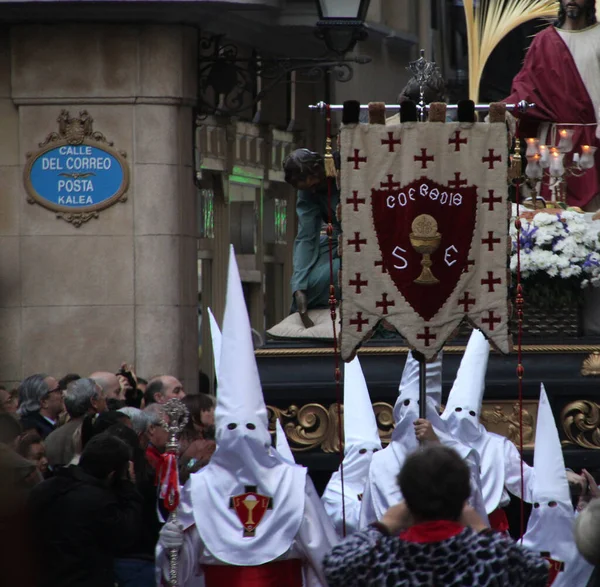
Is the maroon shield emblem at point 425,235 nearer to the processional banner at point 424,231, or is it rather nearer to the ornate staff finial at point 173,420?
the processional banner at point 424,231

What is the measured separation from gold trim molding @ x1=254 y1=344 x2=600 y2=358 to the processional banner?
3006mm

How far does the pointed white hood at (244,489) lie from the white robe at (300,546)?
0.04m

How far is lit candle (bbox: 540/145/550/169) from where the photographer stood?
10375mm

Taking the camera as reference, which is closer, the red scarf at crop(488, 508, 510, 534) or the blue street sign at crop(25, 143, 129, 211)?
the red scarf at crop(488, 508, 510, 534)

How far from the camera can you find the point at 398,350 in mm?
10438

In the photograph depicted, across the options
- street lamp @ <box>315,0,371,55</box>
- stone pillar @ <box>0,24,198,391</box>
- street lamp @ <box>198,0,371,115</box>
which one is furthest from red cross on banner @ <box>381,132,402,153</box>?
stone pillar @ <box>0,24,198,391</box>

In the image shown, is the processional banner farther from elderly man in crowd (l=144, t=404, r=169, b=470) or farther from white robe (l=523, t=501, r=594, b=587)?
elderly man in crowd (l=144, t=404, r=169, b=470)

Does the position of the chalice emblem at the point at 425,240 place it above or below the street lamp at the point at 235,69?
below

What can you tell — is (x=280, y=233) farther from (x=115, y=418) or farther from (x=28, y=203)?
(x=115, y=418)

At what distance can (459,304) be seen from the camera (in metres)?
7.34

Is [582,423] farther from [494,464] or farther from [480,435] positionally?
[494,464]

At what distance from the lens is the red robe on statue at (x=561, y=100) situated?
37.2 feet

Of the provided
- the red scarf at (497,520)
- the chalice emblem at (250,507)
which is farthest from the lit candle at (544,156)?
the chalice emblem at (250,507)

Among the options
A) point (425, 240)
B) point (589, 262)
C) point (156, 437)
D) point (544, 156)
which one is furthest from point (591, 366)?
point (425, 240)
